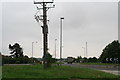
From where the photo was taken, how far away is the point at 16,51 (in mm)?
133750

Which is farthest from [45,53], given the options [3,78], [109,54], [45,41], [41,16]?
[109,54]

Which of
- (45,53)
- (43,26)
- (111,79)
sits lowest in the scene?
(111,79)

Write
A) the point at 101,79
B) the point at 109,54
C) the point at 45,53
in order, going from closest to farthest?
1. the point at 101,79
2. the point at 45,53
3. the point at 109,54

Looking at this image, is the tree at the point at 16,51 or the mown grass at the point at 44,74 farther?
the tree at the point at 16,51

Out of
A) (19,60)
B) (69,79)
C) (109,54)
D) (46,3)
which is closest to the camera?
(69,79)

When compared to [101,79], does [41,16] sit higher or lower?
higher

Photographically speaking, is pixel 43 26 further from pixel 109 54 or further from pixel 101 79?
pixel 109 54

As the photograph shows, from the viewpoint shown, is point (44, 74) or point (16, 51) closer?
point (44, 74)

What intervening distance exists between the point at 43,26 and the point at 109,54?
74366 mm

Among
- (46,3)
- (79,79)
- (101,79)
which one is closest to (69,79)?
(79,79)

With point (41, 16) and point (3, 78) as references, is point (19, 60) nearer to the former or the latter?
point (41, 16)

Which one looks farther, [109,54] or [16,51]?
[16,51]

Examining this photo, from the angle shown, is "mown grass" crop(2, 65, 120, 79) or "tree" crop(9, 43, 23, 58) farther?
"tree" crop(9, 43, 23, 58)

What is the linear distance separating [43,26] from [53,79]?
562 inches
